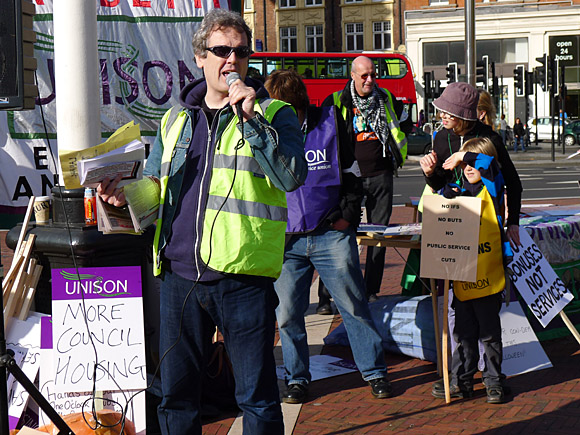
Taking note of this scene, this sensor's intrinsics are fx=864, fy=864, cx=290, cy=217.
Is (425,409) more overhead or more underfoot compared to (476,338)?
more underfoot

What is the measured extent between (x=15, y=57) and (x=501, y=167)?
119 inches

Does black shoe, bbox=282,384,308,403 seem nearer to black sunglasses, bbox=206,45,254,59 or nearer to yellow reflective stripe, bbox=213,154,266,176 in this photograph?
yellow reflective stripe, bbox=213,154,266,176

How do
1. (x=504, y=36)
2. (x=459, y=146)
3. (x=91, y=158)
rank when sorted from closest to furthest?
1. (x=91, y=158)
2. (x=459, y=146)
3. (x=504, y=36)

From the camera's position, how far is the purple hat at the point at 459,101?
17.0 ft

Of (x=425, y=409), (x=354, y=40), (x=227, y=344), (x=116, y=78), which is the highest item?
(x=354, y=40)

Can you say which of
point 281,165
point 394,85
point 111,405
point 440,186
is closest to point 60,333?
point 111,405

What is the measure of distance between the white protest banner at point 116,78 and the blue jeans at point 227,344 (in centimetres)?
288

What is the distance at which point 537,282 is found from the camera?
5.75m

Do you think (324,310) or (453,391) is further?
(324,310)

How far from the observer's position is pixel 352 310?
199 inches

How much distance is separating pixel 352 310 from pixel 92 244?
1.56 metres

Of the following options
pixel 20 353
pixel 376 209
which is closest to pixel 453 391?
pixel 20 353

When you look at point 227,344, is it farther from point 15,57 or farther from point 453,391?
point 453,391

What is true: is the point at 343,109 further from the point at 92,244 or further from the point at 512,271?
the point at 92,244
